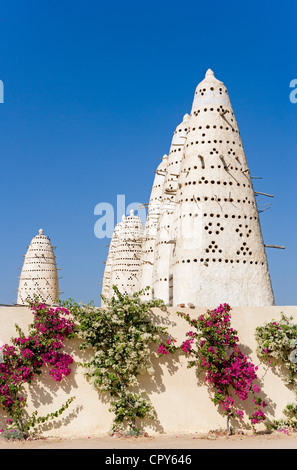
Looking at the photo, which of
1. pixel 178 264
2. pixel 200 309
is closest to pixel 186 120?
pixel 178 264

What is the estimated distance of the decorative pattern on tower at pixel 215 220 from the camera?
1708cm

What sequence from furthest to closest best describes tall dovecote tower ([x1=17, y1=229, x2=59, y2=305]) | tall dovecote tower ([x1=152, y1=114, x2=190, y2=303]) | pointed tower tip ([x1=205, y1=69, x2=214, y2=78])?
tall dovecote tower ([x1=17, y1=229, x2=59, y2=305]) < tall dovecote tower ([x1=152, y1=114, x2=190, y2=303]) < pointed tower tip ([x1=205, y1=69, x2=214, y2=78])

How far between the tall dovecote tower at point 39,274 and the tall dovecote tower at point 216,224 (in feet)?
76.3

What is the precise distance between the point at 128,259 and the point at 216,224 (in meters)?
20.5

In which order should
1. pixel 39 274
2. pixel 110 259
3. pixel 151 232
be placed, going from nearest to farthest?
pixel 151 232 < pixel 39 274 < pixel 110 259

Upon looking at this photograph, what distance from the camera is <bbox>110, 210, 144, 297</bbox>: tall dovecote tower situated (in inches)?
1439

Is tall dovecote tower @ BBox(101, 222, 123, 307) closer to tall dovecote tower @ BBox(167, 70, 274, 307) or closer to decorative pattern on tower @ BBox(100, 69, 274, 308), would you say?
decorative pattern on tower @ BBox(100, 69, 274, 308)

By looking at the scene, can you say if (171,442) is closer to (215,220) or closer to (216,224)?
(216,224)

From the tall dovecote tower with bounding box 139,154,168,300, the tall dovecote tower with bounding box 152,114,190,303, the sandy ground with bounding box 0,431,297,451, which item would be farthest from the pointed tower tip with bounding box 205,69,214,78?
the sandy ground with bounding box 0,431,297,451

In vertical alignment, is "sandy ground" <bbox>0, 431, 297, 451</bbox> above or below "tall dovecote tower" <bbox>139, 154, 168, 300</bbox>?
below

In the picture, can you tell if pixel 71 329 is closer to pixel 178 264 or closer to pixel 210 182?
pixel 178 264

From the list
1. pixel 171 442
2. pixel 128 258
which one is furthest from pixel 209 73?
pixel 128 258

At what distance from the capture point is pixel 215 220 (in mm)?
17578
